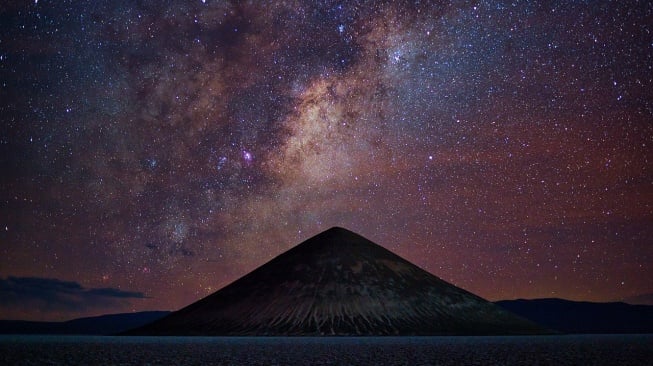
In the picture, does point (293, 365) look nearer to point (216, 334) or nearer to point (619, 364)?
point (619, 364)

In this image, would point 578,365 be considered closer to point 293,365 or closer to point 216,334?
point 293,365

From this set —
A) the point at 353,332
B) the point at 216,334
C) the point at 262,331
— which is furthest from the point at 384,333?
the point at 216,334

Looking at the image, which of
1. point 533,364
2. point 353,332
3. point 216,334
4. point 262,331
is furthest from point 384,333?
point 533,364

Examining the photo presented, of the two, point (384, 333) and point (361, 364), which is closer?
point (361, 364)

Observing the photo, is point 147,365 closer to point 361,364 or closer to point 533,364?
point 361,364

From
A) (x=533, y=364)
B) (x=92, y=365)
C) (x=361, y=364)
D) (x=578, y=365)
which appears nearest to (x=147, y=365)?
(x=92, y=365)

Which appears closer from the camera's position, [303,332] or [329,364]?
[329,364]

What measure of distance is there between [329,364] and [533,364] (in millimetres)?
14012

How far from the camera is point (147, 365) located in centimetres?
4425

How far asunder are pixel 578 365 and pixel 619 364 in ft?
9.12

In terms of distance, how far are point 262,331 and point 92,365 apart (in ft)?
519

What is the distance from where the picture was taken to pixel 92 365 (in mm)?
43656

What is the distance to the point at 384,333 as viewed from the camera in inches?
7820

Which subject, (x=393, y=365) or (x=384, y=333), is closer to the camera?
(x=393, y=365)
